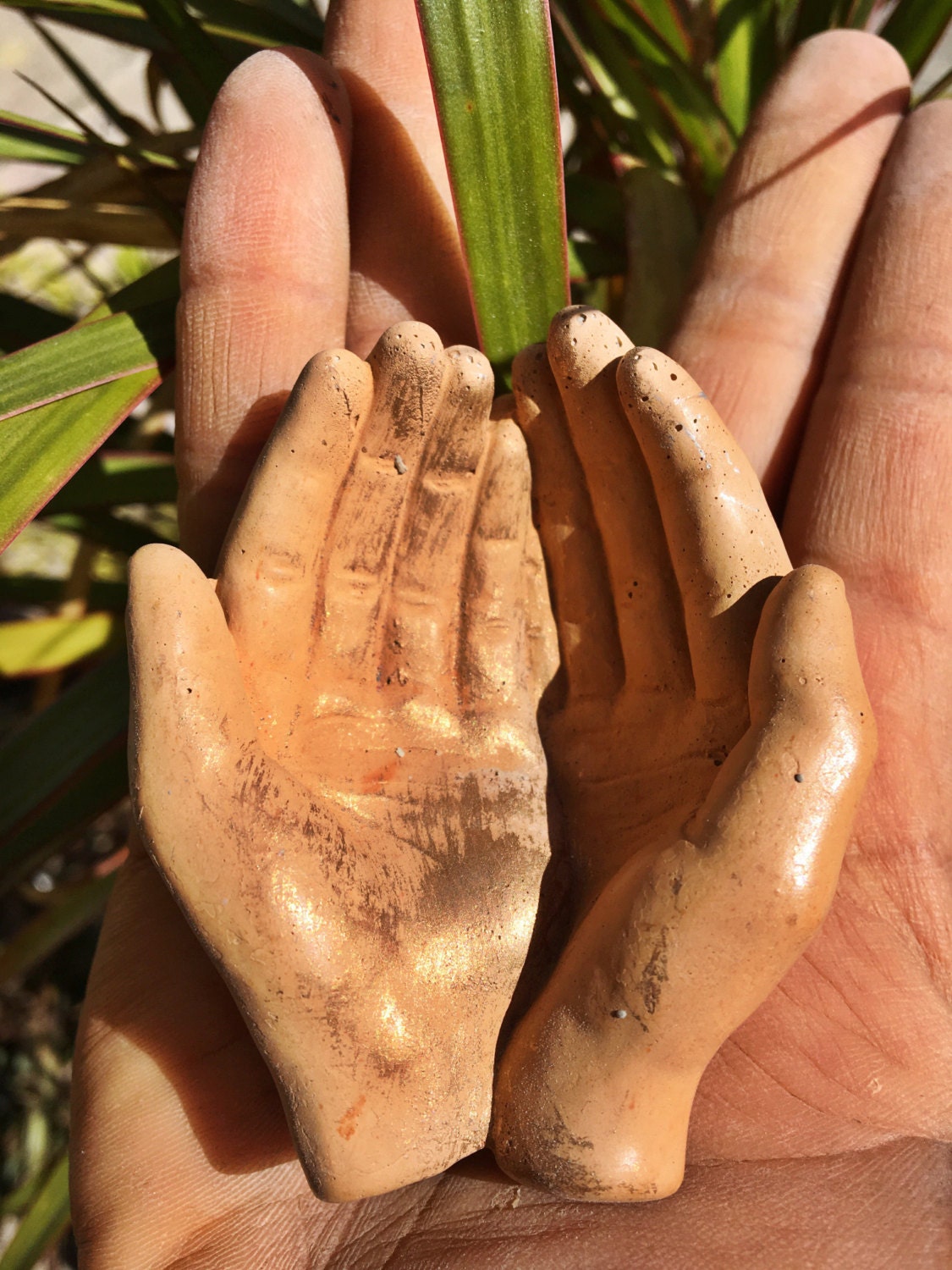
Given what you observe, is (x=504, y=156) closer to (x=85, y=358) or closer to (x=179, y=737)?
(x=85, y=358)

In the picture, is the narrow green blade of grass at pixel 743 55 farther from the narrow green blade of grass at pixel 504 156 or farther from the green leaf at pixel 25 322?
the green leaf at pixel 25 322

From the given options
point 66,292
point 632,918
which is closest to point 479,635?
point 632,918

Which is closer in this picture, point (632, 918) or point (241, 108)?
point (632, 918)

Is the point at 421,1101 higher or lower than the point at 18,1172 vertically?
higher

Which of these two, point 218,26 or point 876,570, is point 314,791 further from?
point 218,26

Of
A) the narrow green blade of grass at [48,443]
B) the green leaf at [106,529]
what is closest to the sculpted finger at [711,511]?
the narrow green blade of grass at [48,443]

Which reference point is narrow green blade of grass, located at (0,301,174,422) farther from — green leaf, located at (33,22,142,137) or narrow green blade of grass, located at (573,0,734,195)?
narrow green blade of grass, located at (573,0,734,195)

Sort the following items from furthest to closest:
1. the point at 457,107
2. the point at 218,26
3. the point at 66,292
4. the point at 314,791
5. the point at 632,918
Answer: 1. the point at 66,292
2. the point at 218,26
3. the point at 457,107
4. the point at 314,791
5. the point at 632,918
